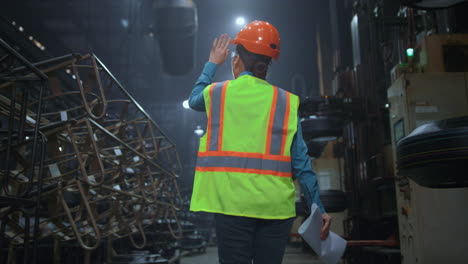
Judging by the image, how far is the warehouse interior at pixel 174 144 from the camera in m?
3.14

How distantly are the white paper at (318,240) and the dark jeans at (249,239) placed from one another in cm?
9

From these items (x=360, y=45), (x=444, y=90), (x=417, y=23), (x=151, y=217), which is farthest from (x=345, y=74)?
(x=151, y=217)

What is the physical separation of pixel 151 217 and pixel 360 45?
4.38m

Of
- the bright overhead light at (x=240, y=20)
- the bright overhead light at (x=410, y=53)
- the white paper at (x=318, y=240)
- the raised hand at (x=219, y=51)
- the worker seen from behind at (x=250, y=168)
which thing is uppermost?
the bright overhead light at (x=240, y=20)

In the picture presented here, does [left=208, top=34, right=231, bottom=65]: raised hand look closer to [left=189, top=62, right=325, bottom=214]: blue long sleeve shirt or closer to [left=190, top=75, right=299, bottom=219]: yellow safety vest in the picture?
[left=189, top=62, right=325, bottom=214]: blue long sleeve shirt

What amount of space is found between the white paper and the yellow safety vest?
89 millimetres

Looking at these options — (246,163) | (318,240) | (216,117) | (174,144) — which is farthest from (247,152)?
(174,144)

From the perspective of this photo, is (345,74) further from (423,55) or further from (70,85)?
(70,85)

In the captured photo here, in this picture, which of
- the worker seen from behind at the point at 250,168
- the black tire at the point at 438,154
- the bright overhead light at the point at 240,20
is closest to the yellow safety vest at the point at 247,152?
the worker seen from behind at the point at 250,168

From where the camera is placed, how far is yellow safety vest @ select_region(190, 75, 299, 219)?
1.96 m

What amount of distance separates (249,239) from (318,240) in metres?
0.36

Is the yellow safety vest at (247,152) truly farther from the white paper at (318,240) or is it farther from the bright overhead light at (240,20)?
the bright overhead light at (240,20)

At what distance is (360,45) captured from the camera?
280 inches

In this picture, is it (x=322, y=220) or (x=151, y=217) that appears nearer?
(x=322, y=220)
